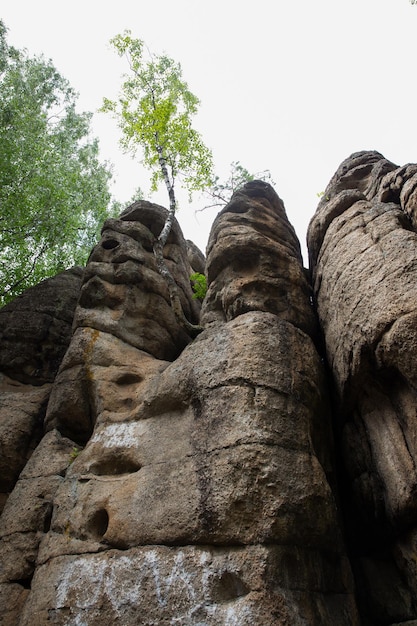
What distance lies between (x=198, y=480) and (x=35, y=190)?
16.5m

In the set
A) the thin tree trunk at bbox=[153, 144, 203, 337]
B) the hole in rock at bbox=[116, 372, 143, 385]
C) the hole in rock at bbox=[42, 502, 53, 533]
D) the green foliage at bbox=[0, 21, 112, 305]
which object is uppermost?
the green foliage at bbox=[0, 21, 112, 305]

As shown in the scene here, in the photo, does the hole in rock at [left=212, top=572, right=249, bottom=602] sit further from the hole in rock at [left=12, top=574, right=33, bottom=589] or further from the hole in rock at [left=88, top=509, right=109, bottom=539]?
the hole in rock at [left=12, top=574, right=33, bottom=589]

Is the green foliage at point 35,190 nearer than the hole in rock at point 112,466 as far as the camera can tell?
No

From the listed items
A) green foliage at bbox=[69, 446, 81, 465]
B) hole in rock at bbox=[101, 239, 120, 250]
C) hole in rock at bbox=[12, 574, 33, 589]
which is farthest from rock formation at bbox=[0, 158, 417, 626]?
hole in rock at bbox=[101, 239, 120, 250]

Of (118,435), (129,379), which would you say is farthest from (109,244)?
(118,435)

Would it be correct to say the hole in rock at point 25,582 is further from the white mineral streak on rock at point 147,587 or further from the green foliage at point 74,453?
the green foliage at point 74,453

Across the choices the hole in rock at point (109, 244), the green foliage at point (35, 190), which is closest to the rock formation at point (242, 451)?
the hole in rock at point (109, 244)

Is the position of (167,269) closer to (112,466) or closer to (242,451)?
(112,466)

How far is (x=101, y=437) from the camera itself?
7.99 metres

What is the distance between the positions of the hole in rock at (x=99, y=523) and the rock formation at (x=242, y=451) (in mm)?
27

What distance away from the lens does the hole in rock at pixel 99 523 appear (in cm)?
673

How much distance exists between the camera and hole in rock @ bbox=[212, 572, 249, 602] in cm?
517

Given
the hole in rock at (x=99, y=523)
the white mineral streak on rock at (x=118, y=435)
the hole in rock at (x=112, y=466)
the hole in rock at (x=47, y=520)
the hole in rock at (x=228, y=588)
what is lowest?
the hole in rock at (x=228, y=588)

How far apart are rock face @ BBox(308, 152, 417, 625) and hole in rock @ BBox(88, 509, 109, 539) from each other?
12.8 ft
